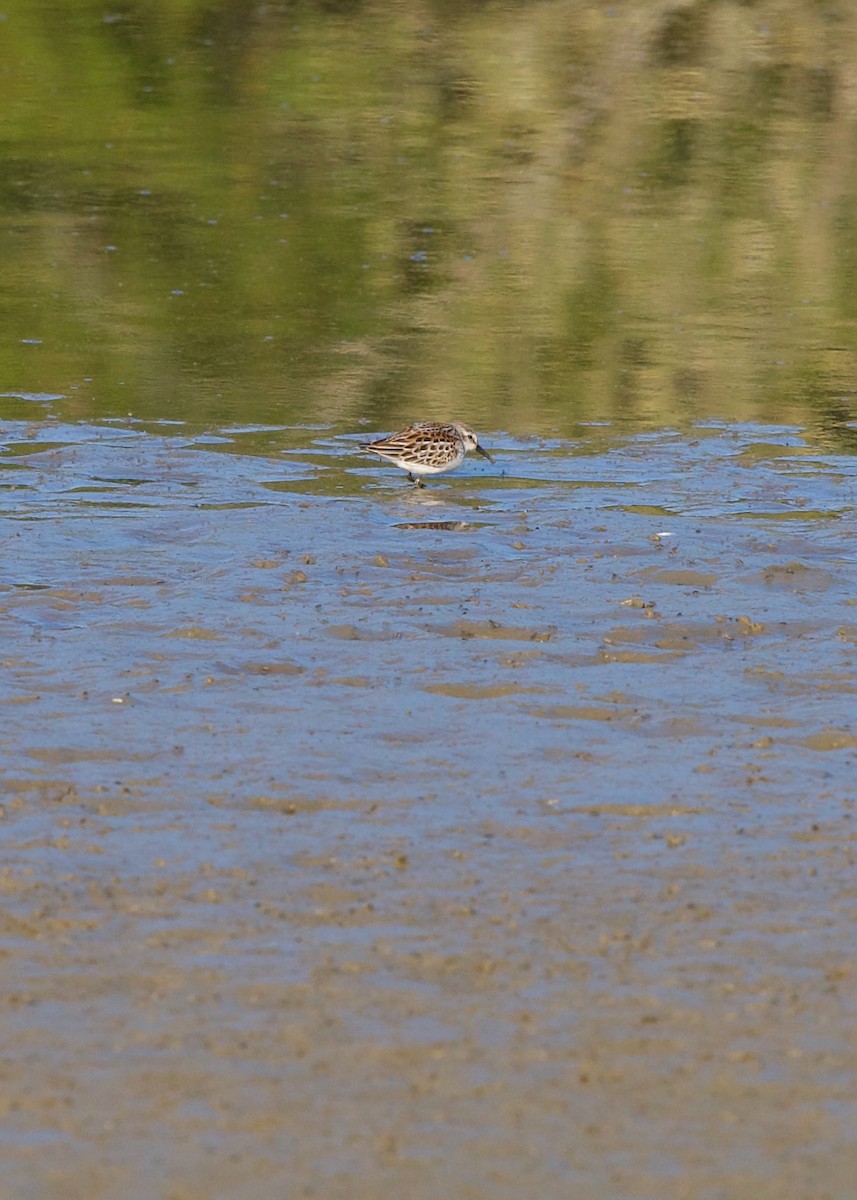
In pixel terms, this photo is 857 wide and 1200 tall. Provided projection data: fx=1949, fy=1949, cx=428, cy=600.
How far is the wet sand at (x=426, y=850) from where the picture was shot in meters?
4.54

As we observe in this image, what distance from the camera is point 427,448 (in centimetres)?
1075

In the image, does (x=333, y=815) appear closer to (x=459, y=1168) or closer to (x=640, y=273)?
(x=459, y=1168)

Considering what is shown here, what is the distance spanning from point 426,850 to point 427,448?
4951 mm

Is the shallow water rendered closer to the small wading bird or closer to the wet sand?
the wet sand

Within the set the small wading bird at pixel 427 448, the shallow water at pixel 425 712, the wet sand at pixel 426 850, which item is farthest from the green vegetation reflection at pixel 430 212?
the wet sand at pixel 426 850

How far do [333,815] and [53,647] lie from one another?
6.56 ft

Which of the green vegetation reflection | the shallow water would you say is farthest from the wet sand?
the green vegetation reflection

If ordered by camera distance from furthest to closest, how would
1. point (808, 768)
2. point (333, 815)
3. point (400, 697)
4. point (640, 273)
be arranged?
point (640, 273)
point (400, 697)
point (808, 768)
point (333, 815)

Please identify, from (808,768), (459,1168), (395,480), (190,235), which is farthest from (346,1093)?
(190,235)

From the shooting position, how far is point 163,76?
27125mm

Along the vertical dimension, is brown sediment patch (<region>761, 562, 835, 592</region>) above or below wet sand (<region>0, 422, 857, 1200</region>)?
below

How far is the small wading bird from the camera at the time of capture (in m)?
10.8

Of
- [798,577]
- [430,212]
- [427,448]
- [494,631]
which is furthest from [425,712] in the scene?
[430,212]

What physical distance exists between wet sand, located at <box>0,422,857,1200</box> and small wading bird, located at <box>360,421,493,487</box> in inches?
20.0
